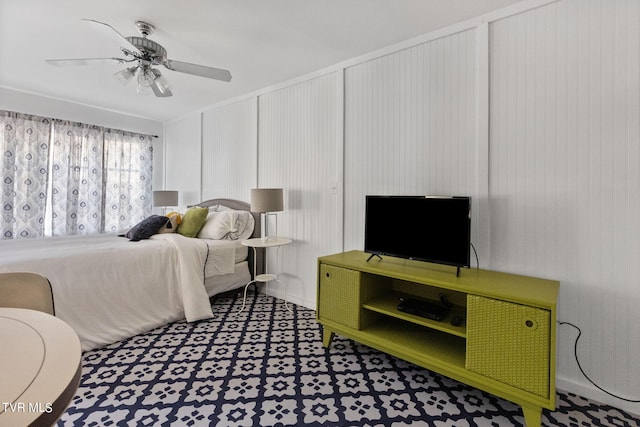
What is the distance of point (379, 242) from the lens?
2.32 meters

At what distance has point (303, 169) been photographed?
3.24 meters

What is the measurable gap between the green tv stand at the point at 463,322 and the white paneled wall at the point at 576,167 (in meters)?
0.25

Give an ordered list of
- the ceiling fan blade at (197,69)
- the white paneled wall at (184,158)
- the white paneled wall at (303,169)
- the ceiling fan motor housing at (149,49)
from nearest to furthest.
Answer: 1. the ceiling fan motor housing at (149,49)
2. the ceiling fan blade at (197,69)
3. the white paneled wall at (303,169)
4. the white paneled wall at (184,158)

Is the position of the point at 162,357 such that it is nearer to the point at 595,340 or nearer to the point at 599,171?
the point at 595,340

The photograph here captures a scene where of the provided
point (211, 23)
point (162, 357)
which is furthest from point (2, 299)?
point (211, 23)

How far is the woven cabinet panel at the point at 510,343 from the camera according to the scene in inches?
57.9

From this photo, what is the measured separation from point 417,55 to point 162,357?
9.97 ft

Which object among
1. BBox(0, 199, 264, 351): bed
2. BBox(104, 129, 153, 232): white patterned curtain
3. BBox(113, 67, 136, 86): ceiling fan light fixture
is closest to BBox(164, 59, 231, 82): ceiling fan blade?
BBox(113, 67, 136, 86): ceiling fan light fixture

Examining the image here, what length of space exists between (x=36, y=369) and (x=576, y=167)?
256cm

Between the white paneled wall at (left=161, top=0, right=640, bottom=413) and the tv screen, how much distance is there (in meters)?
0.10

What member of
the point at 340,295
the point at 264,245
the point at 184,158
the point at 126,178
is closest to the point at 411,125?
the point at 340,295

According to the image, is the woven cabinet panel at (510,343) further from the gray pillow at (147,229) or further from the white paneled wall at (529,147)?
the gray pillow at (147,229)

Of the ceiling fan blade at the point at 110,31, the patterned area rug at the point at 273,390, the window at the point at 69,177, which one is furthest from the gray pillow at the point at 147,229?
the ceiling fan blade at the point at 110,31

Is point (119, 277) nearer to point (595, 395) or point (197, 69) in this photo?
Answer: point (197, 69)
